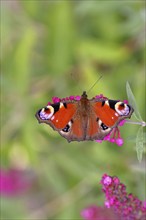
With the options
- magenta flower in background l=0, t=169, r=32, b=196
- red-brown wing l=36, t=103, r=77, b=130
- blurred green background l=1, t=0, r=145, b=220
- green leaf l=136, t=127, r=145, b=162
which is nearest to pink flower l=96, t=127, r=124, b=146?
green leaf l=136, t=127, r=145, b=162

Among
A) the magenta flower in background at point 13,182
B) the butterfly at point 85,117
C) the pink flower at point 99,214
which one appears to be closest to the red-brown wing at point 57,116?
the butterfly at point 85,117

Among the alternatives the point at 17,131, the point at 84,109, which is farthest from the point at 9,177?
the point at 84,109

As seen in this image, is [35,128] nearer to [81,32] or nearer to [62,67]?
[62,67]

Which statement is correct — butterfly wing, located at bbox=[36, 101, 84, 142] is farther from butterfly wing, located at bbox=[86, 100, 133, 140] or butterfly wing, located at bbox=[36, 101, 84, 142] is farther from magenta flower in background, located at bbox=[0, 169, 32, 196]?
magenta flower in background, located at bbox=[0, 169, 32, 196]

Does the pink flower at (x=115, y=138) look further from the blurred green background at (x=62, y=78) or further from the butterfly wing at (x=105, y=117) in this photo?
the blurred green background at (x=62, y=78)

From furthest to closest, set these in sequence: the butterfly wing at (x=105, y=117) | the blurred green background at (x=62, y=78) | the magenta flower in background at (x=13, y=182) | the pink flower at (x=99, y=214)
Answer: the magenta flower in background at (x=13, y=182), the blurred green background at (x=62, y=78), the pink flower at (x=99, y=214), the butterfly wing at (x=105, y=117)

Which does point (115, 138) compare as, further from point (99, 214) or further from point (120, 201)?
point (99, 214)

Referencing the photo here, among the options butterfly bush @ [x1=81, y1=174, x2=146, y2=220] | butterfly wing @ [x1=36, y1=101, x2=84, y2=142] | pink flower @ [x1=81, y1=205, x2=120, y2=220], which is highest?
butterfly wing @ [x1=36, y1=101, x2=84, y2=142]
